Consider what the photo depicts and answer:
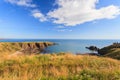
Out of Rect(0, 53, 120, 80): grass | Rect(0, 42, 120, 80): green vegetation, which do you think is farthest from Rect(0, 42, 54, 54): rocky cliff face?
Rect(0, 53, 120, 80): grass

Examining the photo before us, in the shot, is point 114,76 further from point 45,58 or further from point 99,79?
point 45,58

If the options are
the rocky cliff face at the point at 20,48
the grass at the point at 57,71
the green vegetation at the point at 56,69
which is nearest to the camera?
the grass at the point at 57,71

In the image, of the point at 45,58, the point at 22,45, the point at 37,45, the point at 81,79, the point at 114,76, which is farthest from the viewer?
the point at 37,45

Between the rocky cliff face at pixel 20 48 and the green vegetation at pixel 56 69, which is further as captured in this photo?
the rocky cliff face at pixel 20 48

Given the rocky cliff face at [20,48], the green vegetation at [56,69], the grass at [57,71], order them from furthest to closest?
the rocky cliff face at [20,48]
the green vegetation at [56,69]
the grass at [57,71]

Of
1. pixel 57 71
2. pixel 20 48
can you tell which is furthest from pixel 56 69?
pixel 20 48

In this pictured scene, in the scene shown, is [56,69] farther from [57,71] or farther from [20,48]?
[20,48]

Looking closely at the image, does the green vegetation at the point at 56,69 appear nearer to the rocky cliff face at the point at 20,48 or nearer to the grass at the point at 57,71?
the grass at the point at 57,71

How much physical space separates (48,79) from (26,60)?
7784mm

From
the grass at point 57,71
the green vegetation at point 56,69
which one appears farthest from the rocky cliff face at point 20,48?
the grass at point 57,71

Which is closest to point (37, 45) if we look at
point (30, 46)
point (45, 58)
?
point (30, 46)

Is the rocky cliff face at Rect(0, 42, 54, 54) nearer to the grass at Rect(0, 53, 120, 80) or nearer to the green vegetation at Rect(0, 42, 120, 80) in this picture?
the green vegetation at Rect(0, 42, 120, 80)

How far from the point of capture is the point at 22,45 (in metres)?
89.4

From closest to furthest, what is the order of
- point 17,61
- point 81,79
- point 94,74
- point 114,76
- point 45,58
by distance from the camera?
point 81,79
point 114,76
point 94,74
point 17,61
point 45,58
